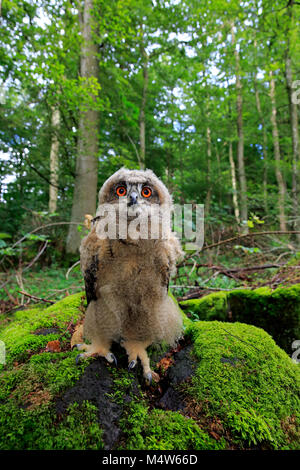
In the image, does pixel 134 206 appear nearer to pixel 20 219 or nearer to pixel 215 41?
pixel 20 219

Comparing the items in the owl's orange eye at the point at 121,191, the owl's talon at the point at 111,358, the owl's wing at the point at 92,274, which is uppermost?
the owl's orange eye at the point at 121,191

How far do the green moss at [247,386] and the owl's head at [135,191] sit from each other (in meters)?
1.30

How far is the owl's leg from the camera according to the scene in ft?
5.83

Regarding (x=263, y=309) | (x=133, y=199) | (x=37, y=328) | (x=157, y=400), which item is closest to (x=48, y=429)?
(x=157, y=400)

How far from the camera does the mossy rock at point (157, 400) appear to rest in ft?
3.91

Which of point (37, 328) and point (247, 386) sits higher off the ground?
A: point (37, 328)

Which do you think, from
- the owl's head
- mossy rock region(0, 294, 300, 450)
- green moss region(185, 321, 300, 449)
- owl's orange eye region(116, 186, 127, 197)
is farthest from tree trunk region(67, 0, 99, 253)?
green moss region(185, 321, 300, 449)

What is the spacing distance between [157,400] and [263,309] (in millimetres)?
1792

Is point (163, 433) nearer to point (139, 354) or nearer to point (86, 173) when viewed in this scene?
point (139, 354)

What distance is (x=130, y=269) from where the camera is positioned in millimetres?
1697

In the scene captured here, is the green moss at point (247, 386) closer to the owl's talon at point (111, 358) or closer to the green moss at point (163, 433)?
the green moss at point (163, 433)

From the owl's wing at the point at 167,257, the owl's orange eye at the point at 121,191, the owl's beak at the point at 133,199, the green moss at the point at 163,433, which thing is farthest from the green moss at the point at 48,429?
the owl's orange eye at the point at 121,191
